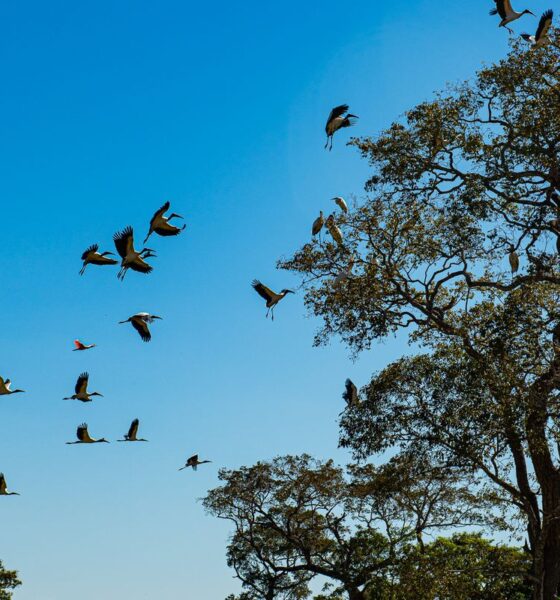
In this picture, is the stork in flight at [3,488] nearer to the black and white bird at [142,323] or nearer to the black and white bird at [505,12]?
the black and white bird at [142,323]

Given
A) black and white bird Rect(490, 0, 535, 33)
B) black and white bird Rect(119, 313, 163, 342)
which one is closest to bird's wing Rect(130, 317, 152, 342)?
black and white bird Rect(119, 313, 163, 342)

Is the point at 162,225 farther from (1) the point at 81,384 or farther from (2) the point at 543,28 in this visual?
(2) the point at 543,28

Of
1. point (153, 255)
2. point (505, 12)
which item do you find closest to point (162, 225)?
point (153, 255)

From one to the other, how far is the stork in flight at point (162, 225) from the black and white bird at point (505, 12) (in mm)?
6351

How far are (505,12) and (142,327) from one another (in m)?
7.84

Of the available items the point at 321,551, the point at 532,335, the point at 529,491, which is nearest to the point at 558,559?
the point at 529,491

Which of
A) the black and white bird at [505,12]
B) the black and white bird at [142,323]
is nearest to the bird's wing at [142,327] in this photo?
the black and white bird at [142,323]

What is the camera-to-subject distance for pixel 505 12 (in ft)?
47.1

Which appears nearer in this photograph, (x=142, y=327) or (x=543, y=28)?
(x=142, y=327)

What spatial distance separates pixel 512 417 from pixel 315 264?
187 inches

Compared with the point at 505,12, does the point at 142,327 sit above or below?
below

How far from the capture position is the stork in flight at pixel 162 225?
12633mm

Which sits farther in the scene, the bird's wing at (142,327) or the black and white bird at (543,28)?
the black and white bird at (543,28)

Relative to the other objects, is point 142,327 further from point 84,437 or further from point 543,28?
point 543,28
